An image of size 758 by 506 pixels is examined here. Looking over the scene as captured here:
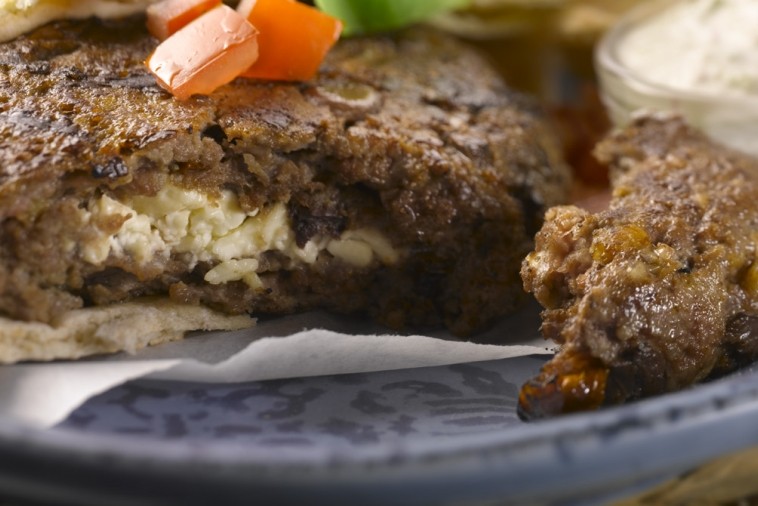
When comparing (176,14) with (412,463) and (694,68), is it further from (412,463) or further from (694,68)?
(694,68)

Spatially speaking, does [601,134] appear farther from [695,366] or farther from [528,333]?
[695,366]

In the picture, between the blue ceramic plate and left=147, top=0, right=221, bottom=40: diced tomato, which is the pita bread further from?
left=147, top=0, right=221, bottom=40: diced tomato

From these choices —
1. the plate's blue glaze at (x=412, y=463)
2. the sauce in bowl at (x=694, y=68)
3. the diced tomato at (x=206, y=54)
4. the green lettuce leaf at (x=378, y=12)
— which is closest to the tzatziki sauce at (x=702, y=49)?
the sauce in bowl at (x=694, y=68)

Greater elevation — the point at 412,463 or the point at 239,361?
the point at 412,463

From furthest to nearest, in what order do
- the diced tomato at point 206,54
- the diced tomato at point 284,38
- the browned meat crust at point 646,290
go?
the diced tomato at point 284,38 → the diced tomato at point 206,54 → the browned meat crust at point 646,290

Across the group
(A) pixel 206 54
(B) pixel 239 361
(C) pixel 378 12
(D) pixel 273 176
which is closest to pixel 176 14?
(A) pixel 206 54

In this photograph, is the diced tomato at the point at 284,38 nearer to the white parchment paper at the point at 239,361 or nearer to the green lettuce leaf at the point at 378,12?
the green lettuce leaf at the point at 378,12
